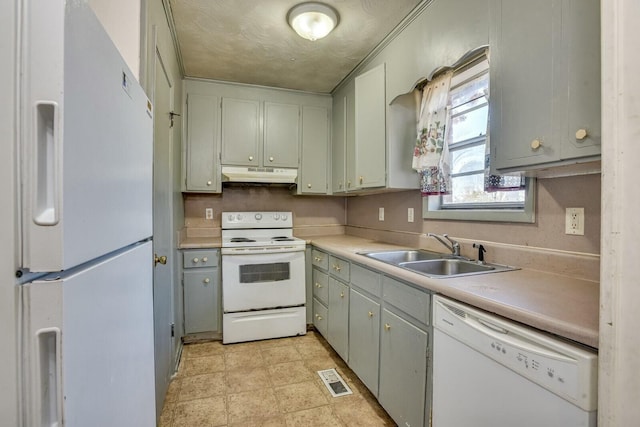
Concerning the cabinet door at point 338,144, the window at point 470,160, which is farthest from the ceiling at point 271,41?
the window at point 470,160

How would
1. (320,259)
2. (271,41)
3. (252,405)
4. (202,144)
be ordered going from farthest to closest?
(202,144) < (320,259) < (271,41) < (252,405)

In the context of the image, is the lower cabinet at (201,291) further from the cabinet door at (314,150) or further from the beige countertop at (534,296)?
the beige countertop at (534,296)

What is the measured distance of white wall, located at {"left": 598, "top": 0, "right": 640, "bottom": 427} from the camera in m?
0.66

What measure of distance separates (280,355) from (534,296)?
2006mm

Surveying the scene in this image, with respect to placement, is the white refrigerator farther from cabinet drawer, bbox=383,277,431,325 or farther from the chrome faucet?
the chrome faucet

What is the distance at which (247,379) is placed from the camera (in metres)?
2.14

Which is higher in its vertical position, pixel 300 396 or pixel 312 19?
pixel 312 19

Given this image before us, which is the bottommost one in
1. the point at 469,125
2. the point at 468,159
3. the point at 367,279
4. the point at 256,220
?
the point at 367,279

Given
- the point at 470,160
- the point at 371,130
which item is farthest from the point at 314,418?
the point at 371,130

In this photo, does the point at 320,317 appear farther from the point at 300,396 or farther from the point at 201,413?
the point at 201,413

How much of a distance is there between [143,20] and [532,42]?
5.49ft

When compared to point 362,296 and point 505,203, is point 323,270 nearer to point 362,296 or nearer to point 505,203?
point 362,296

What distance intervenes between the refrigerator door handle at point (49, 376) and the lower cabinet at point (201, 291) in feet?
7.33

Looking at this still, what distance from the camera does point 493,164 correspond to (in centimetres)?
134
